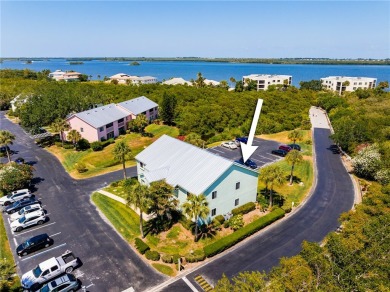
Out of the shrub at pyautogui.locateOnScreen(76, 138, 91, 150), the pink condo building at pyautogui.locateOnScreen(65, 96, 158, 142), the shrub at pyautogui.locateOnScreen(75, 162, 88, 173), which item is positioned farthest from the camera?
the pink condo building at pyautogui.locateOnScreen(65, 96, 158, 142)

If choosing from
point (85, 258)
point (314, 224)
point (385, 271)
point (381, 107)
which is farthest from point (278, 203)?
point (381, 107)

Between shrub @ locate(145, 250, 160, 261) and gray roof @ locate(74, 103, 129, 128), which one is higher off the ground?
gray roof @ locate(74, 103, 129, 128)

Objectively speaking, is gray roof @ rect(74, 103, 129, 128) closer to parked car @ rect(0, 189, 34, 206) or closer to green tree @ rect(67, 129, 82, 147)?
green tree @ rect(67, 129, 82, 147)

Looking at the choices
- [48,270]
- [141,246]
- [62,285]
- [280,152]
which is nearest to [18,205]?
[48,270]

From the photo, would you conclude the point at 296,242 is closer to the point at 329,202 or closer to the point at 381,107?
the point at 329,202

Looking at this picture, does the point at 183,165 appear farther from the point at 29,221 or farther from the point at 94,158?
the point at 94,158

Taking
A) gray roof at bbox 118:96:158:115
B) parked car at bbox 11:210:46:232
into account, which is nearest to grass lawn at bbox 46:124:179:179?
gray roof at bbox 118:96:158:115
